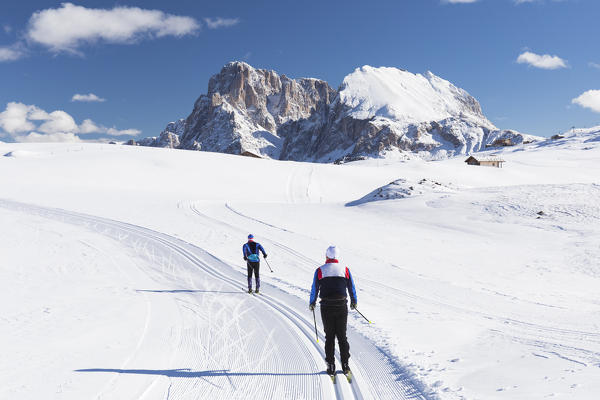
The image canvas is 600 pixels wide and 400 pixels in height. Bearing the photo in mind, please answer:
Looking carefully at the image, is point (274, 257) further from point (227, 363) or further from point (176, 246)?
point (227, 363)

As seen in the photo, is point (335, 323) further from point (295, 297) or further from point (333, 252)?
point (295, 297)

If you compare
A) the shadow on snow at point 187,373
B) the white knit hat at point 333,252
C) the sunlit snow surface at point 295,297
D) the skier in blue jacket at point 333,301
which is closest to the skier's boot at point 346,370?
the skier in blue jacket at point 333,301

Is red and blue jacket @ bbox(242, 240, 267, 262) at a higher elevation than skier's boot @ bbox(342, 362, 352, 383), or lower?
higher

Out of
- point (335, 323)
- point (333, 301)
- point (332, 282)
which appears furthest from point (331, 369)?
point (332, 282)

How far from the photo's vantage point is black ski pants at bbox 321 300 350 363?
6.67m

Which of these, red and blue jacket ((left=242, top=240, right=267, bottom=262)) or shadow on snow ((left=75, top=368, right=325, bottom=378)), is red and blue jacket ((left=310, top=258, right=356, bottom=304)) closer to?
shadow on snow ((left=75, top=368, right=325, bottom=378))

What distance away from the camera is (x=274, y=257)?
18.8 meters

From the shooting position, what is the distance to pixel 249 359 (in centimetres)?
759

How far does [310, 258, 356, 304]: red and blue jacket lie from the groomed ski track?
1.46 metres

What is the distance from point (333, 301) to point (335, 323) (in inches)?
15.8

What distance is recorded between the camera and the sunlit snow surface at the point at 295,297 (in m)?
6.65

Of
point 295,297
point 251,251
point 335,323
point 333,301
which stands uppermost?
point 333,301

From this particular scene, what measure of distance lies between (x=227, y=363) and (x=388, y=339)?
3.49 metres

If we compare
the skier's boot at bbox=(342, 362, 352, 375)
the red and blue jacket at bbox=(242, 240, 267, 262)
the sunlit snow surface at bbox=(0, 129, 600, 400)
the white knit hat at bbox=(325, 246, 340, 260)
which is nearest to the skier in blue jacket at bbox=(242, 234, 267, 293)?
the red and blue jacket at bbox=(242, 240, 267, 262)
